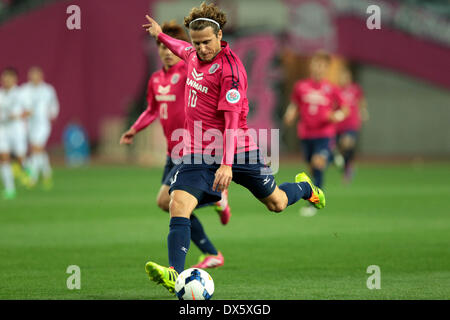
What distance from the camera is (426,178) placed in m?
20.4

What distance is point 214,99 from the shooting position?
657 centimetres

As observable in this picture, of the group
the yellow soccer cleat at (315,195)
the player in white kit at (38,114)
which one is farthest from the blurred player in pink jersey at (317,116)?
the player in white kit at (38,114)

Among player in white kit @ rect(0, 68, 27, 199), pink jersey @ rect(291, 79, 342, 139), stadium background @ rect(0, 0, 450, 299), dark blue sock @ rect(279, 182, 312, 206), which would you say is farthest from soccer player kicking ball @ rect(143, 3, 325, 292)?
stadium background @ rect(0, 0, 450, 299)

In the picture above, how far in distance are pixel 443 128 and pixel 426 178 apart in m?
13.5

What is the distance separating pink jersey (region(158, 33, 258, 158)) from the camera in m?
6.37

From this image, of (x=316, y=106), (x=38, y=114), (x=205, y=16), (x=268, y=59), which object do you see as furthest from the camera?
(x=268, y=59)

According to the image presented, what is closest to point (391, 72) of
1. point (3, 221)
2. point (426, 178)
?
point (426, 178)

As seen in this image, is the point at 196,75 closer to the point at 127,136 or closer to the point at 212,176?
the point at 212,176

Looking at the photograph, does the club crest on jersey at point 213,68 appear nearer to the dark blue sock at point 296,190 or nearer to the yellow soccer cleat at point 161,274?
the dark blue sock at point 296,190

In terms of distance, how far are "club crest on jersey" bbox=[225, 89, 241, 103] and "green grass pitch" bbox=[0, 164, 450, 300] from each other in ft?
5.14

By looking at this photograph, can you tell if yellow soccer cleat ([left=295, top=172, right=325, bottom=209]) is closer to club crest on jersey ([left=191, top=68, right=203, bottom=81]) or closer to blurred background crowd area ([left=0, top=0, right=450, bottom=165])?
club crest on jersey ([left=191, top=68, right=203, bottom=81])

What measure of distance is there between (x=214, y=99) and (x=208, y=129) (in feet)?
0.83

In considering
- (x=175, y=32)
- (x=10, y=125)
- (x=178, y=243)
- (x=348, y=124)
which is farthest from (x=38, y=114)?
(x=178, y=243)

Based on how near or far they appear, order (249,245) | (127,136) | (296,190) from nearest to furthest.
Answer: (296,190)
(127,136)
(249,245)
